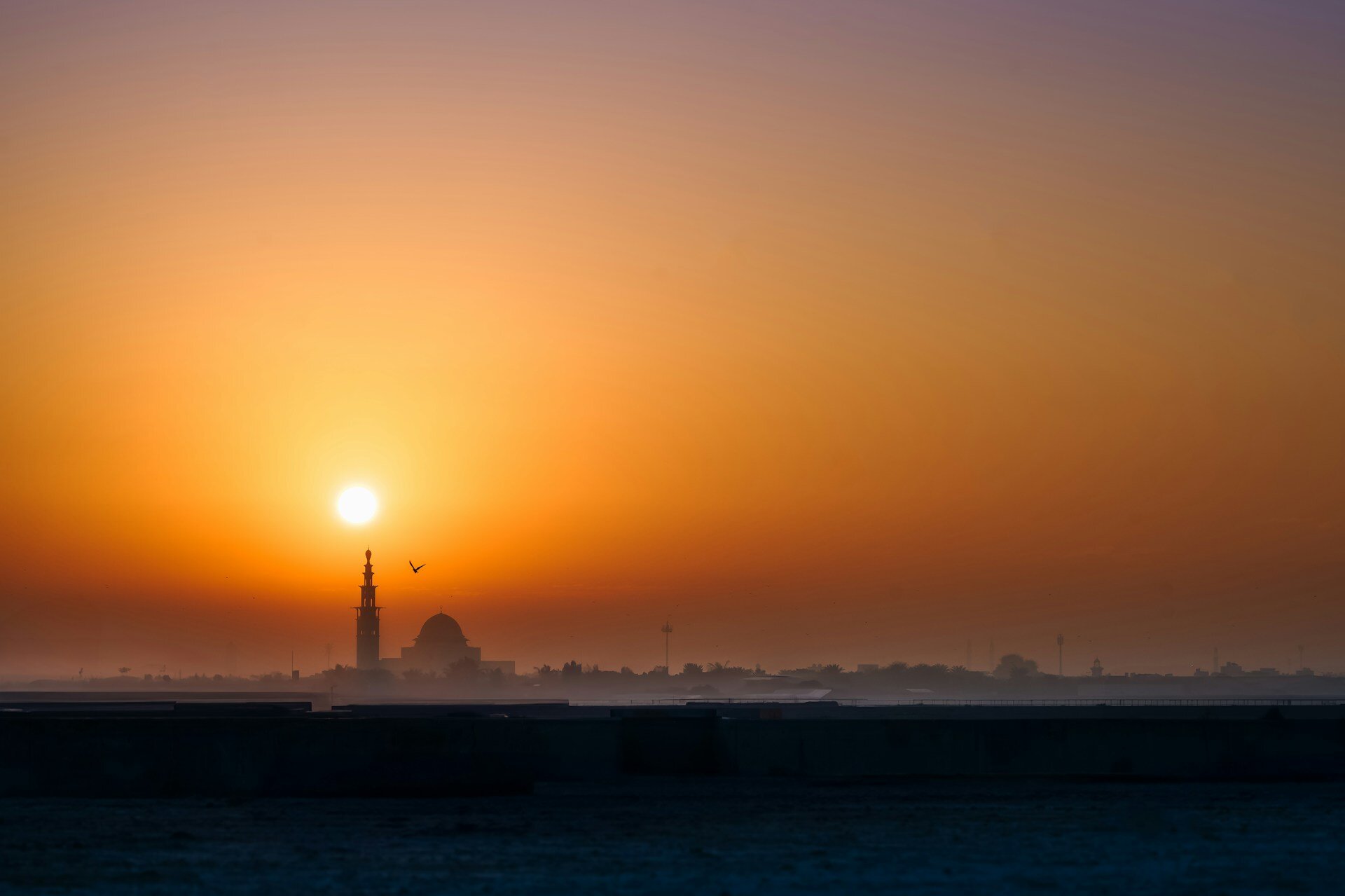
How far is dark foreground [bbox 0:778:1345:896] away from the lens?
2072 cm

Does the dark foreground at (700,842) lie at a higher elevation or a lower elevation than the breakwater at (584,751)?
lower

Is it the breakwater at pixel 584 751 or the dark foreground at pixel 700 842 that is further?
the breakwater at pixel 584 751

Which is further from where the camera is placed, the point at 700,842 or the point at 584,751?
the point at 584,751

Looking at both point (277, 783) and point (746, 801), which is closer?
point (746, 801)

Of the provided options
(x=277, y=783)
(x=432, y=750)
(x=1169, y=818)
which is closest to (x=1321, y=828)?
(x=1169, y=818)

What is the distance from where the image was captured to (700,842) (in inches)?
986

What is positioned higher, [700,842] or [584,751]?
[584,751]

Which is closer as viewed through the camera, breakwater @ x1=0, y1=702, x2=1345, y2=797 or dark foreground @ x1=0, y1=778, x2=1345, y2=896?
dark foreground @ x1=0, y1=778, x2=1345, y2=896

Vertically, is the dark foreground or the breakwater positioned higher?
the breakwater

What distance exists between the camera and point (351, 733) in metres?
34.6

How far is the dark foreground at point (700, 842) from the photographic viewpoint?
20.7m

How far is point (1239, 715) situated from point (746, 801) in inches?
1751

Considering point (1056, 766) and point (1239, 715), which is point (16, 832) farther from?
point (1239, 715)

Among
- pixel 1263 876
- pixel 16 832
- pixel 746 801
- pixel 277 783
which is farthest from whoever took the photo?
pixel 277 783
